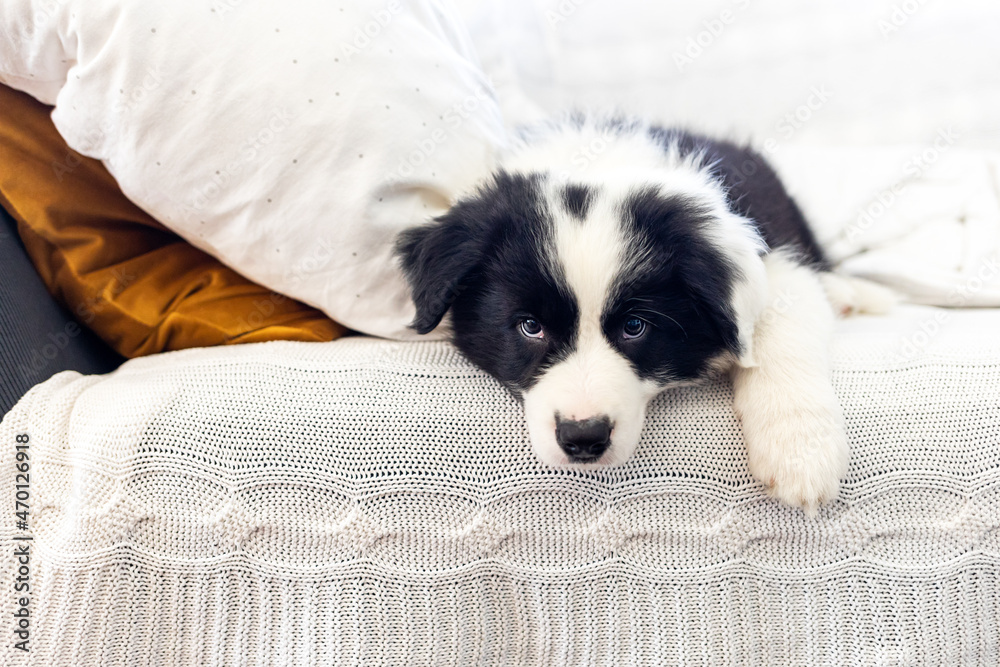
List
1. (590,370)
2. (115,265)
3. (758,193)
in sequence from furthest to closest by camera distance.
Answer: (758,193) < (115,265) < (590,370)

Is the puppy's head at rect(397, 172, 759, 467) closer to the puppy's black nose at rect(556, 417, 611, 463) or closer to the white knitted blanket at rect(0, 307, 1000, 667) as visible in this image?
the puppy's black nose at rect(556, 417, 611, 463)

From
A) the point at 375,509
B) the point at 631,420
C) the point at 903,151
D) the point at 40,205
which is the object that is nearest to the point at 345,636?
the point at 375,509

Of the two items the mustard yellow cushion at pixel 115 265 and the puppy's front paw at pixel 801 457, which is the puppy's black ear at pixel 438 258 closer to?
the mustard yellow cushion at pixel 115 265

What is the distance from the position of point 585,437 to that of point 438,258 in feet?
1.59

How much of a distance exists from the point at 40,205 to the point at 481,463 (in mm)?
1120

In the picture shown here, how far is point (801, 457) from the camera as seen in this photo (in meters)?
1.12

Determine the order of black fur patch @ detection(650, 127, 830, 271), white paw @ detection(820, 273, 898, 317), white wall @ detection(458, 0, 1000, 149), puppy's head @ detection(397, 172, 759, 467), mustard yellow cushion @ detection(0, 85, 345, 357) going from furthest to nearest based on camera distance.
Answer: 1. white wall @ detection(458, 0, 1000, 149)
2. white paw @ detection(820, 273, 898, 317)
3. black fur patch @ detection(650, 127, 830, 271)
4. mustard yellow cushion @ detection(0, 85, 345, 357)
5. puppy's head @ detection(397, 172, 759, 467)

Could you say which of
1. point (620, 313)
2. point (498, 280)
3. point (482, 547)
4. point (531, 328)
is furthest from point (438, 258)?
point (482, 547)

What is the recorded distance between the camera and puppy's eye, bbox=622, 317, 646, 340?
127 centimetres

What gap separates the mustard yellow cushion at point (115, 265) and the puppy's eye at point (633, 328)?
2.37ft

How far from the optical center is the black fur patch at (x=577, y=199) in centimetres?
130

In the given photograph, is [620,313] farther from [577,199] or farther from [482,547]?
[482,547]
